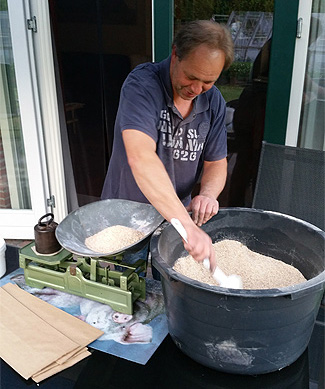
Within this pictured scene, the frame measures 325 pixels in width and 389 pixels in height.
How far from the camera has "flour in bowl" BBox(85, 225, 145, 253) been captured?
1225 mm

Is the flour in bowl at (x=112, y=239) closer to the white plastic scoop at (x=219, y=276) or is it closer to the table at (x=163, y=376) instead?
the white plastic scoop at (x=219, y=276)

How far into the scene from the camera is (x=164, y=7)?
8.29ft

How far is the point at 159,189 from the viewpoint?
121 cm

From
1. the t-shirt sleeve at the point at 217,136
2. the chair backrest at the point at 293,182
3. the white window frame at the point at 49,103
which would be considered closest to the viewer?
the t-shirt sleeve at the point at 217,136

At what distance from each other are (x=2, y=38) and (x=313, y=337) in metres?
2.63

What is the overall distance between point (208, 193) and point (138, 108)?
0.41 m

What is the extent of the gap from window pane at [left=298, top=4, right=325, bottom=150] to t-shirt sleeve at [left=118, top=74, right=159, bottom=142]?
1326 millimetres

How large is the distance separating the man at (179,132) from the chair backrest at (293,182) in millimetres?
245

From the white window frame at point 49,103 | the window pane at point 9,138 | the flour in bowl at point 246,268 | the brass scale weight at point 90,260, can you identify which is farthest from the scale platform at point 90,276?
the window pane at point 9,138

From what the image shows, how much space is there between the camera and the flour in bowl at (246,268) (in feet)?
3.84

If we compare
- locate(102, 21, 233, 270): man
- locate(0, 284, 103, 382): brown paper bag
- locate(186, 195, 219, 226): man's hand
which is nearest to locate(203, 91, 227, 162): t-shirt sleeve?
locate(102, 21, 233, 270): man

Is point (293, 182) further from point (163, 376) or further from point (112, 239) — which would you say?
point (163, 376)

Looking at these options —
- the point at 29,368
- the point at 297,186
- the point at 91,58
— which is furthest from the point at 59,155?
the point at 29,368

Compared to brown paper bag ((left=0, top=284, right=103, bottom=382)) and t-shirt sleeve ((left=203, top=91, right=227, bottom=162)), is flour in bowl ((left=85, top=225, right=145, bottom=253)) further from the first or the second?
t-shirt sleeve ((left=203, top=91, right=227, bottom=162))
